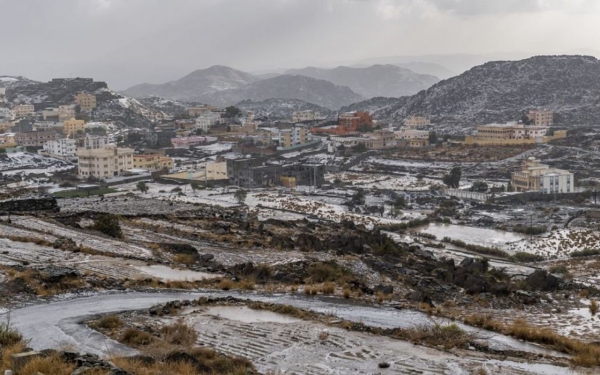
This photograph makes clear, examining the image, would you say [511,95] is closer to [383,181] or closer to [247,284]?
[383,181]

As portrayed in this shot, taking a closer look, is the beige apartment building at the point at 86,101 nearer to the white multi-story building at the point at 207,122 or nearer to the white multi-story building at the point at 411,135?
the white multi-story building at the point at 207,122

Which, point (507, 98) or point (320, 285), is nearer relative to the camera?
point (320, 285)

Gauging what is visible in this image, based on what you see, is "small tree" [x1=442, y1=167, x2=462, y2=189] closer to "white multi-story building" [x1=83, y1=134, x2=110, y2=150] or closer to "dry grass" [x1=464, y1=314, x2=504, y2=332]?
"white multi-story building" [x1=83, y1=134, x2=110, y2=150]

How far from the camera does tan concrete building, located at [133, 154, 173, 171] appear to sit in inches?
2130

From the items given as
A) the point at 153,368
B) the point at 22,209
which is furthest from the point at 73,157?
the point at 153,368

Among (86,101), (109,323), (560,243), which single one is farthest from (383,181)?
(86,101)

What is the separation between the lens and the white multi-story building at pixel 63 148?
2318 inches

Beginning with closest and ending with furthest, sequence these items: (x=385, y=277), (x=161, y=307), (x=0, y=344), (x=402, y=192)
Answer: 1. (x=0, y=344)
2. (x=161, y=307)
3. (x=385, y=277)
4. (x=402, y=192)

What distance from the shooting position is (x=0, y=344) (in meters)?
7.63

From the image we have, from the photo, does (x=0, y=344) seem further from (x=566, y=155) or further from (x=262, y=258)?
(x=566, y=155)

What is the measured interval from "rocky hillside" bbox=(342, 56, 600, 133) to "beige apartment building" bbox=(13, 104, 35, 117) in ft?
156

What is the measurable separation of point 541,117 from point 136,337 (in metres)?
74.1

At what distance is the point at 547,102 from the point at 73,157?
59178 mm

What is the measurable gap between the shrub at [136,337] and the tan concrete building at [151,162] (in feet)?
151
